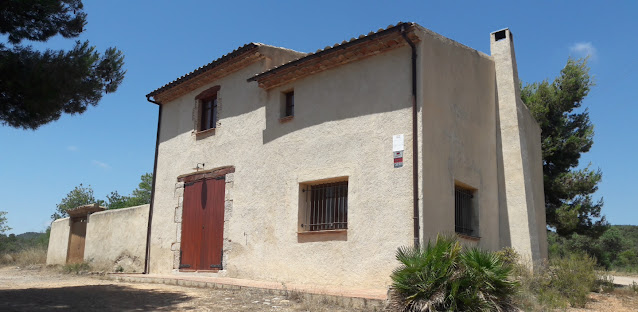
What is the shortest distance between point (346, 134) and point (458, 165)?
2.15m

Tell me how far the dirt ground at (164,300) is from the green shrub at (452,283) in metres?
1.09

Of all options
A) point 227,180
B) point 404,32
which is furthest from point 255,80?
point 404,32

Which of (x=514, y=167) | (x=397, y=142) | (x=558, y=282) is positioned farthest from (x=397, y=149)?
(x=558, y=282)

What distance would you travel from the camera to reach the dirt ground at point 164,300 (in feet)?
24.0

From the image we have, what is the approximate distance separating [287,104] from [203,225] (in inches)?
143

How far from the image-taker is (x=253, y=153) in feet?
37.4

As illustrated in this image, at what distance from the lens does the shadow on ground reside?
23.9ft

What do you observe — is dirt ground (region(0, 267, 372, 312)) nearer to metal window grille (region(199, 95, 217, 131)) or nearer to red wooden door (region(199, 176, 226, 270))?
red wooden door (region(199, 176, 226, 270))

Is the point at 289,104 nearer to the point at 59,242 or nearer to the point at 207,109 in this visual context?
the point at 207,109

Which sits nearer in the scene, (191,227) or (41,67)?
(41,67)

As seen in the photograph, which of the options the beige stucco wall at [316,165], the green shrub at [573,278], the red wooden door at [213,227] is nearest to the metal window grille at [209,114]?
the beige stucco wall at [316,165]

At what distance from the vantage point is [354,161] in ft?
30.8

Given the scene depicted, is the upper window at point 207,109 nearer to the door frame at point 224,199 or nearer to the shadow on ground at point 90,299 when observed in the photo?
the door frame at point 224,199

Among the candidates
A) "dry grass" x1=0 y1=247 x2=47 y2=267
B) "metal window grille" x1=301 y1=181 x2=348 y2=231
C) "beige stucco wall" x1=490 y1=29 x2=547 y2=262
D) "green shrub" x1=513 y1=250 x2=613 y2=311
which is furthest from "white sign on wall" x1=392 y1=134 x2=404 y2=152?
"dry grass" x1=0 y1=247 x2=47 y2=267
